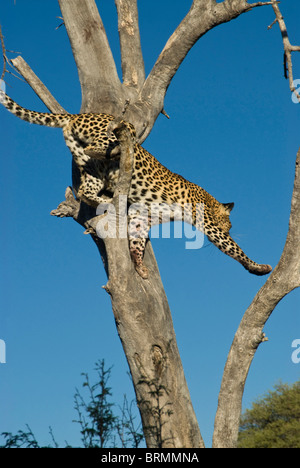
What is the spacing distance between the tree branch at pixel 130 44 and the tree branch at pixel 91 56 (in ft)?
1.96

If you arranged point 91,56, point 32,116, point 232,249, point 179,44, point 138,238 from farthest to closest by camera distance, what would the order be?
1. point 179,44
2. point 91,56
3. point 232,249
4. point 32,116
5. point 138,238

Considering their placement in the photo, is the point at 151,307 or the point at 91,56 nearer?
the point at 151,307

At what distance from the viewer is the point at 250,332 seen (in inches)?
319

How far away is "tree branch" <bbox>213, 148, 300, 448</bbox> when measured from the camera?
312 inches

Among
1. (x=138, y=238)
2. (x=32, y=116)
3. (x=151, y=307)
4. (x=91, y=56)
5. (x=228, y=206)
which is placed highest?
(x=91, y=56)

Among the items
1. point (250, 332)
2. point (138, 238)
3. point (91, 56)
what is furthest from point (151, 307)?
point (91, 56)

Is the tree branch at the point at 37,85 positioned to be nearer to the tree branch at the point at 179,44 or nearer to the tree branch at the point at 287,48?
the tree branch at the point at 179,44

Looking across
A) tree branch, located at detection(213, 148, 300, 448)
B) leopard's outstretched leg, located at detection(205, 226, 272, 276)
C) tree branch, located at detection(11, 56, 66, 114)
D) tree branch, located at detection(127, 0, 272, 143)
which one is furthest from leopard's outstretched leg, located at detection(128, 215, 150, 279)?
tree branch, located at detection(11, 56, 66, 114)

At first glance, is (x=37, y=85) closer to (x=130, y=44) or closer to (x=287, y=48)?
(x=130, y=44)

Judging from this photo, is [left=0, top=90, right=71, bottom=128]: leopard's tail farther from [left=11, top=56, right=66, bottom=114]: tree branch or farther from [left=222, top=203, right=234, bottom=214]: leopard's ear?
[left=222, top=203, right=234, bottom=214]: leopard's ear

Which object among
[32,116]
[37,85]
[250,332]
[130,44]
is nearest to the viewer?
[250,332]

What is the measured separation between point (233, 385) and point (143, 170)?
3.46 metres

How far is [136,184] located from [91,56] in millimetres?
2455

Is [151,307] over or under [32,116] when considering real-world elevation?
under
